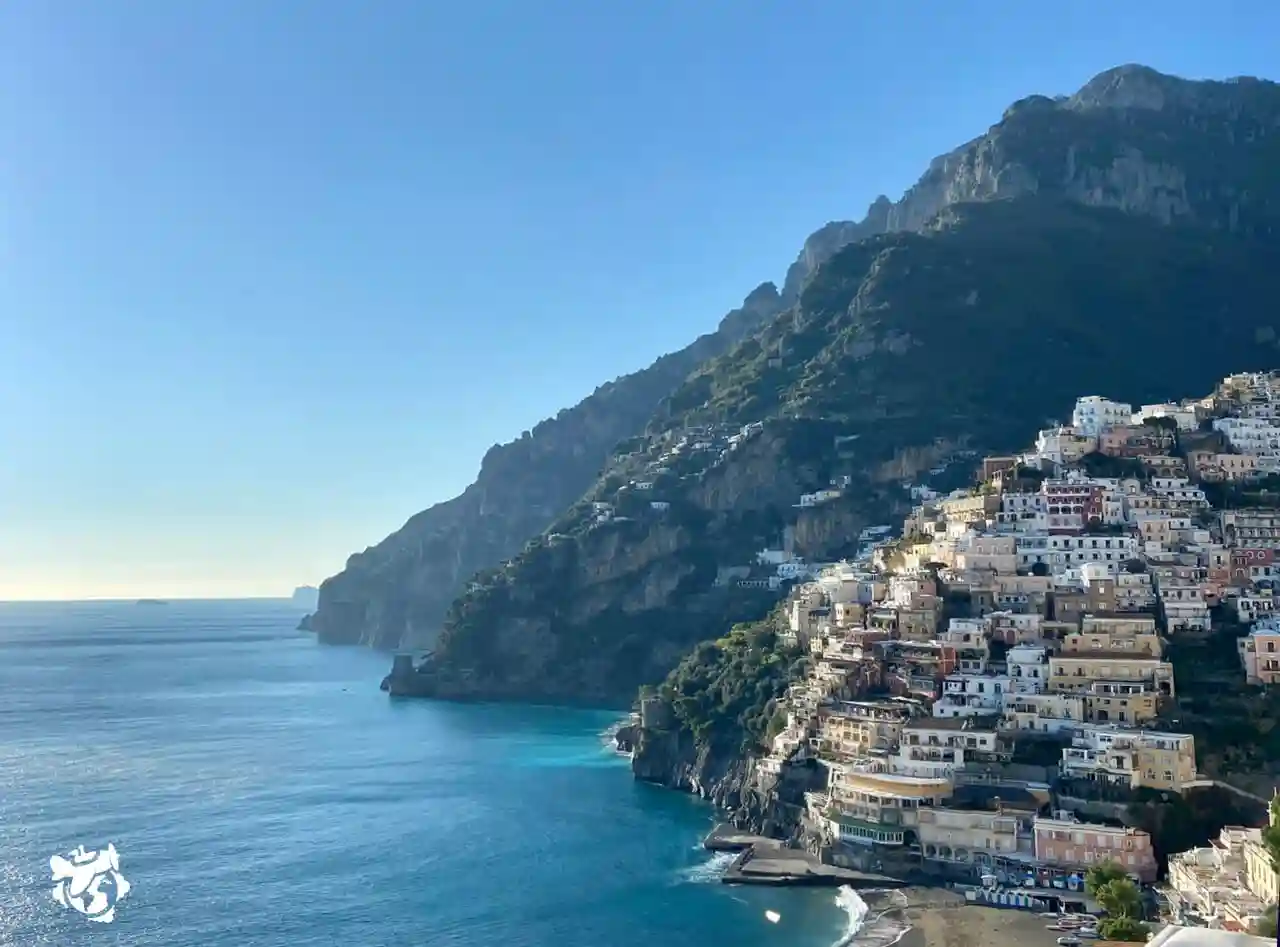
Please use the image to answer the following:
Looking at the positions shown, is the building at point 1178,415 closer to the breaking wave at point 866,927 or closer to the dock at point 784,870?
the dock at point 784,870

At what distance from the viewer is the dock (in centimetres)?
5434

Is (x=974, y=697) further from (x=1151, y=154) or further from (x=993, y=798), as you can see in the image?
(x=1151, y=154)

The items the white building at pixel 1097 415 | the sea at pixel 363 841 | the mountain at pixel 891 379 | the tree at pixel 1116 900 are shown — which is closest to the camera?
the tree at pixel 1116 900

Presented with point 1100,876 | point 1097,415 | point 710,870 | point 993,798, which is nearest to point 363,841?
point 710,870

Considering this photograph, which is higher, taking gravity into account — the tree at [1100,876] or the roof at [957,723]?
the roof at [957,723]

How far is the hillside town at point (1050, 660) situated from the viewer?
168 ft

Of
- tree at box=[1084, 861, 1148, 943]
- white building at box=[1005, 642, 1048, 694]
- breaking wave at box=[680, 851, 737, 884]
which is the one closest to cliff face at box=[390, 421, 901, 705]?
white building at box=[1005, 642, 1048, 694]

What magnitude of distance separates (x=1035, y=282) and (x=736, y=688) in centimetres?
A: 9057

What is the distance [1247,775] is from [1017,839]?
10.8 metres

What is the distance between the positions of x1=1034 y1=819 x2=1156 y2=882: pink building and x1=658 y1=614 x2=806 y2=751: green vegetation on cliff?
2431 centimetres

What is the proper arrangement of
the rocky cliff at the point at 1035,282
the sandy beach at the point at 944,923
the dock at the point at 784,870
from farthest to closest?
the rocky cliff at the point at 1035,282 < the dock at the point at 784,870 < the sandy beach at the point at 944,923

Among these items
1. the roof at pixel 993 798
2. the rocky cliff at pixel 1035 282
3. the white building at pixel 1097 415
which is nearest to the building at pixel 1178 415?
the white building at pixel 1097 415

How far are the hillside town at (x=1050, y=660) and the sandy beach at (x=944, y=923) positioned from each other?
1663mm

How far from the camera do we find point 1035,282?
5940 inches
